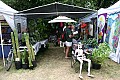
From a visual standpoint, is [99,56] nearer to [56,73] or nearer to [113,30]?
[56,73]

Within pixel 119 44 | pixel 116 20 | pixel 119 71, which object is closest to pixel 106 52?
pixel 119 71

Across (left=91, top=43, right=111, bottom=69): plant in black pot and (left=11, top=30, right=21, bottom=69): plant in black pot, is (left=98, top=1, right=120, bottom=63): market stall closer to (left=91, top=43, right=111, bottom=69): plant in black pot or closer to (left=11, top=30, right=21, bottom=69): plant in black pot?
(left=91, top=43, right=111, bottom=69): plant in black pot

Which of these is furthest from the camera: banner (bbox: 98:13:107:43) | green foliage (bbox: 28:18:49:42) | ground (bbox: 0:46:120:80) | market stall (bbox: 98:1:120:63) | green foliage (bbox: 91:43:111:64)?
green foliage (bbox: 28:18:49:42)

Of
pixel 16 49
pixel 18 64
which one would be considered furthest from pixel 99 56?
pixel 16 49

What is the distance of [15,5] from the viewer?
606 inches

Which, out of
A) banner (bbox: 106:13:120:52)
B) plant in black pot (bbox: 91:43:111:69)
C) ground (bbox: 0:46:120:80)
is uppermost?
banner (bbox: 106:13:120:52)

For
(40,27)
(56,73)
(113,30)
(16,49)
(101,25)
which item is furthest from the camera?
(40,27)

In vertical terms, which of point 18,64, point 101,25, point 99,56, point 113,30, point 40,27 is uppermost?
point 101,25

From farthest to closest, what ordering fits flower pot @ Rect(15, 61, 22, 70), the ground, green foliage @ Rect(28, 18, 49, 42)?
green foliage @ Rect(28, 18, 49, 42) < flower pot @ Rect(15, 61, 22, 70) < the ground

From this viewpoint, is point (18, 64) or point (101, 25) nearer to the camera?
point (18, 64)

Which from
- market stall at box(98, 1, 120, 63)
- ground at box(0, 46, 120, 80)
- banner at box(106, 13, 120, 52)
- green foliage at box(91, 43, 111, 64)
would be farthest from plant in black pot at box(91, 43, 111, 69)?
banner at box(106, 13, 120, 52)

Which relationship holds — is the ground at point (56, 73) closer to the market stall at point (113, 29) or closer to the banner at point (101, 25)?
the market stall at point (113, 29)

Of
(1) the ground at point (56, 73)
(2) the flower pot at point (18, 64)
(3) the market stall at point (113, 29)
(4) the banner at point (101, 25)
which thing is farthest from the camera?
(4) the banner at point (101, 25)

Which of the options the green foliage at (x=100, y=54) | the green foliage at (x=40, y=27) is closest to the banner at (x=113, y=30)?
the green foliage at (x=100, y=54)
